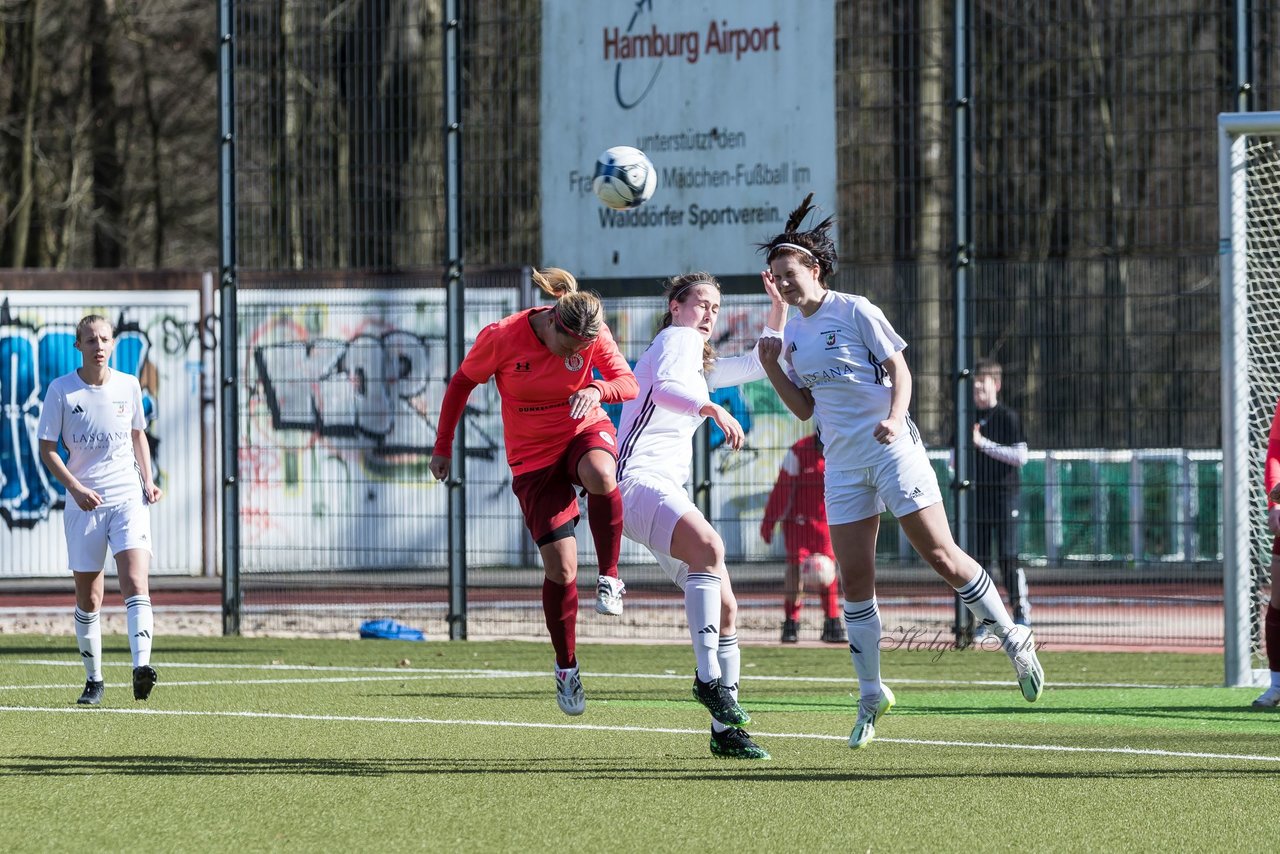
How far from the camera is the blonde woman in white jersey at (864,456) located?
319 inches

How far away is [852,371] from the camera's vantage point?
8117mm

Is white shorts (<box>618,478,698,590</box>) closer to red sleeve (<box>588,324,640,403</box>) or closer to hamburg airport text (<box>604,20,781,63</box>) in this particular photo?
red sleeve (<box>588,324,640,403</box>)

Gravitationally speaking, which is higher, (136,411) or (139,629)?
(136,411)

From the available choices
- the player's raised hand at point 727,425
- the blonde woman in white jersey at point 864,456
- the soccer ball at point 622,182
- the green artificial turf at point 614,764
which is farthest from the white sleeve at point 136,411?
the blonde woman in white jersey at point 864,456

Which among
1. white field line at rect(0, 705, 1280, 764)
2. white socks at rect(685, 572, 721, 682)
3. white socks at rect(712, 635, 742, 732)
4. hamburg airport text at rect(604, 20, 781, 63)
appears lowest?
white field line at rect(0, 705, 1280, 764)

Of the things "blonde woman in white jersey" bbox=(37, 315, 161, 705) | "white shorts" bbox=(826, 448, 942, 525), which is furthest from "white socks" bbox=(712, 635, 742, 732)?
"blonde woman in white jersey" bbox=(37, 315, 161, 705)

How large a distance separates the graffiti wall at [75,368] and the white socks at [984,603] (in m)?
13.6

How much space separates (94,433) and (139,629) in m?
1.13

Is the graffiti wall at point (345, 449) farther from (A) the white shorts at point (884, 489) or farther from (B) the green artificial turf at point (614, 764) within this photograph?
(A) the white shorts at point (884, 489)

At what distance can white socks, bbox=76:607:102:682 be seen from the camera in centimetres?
1055

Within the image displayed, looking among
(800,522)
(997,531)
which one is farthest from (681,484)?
(800,522)

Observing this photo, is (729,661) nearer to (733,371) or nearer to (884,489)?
(884,489)

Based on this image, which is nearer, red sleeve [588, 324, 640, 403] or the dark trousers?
red sleeve [588, 324, 640, 403]

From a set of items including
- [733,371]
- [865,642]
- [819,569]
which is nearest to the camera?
[865,642]
